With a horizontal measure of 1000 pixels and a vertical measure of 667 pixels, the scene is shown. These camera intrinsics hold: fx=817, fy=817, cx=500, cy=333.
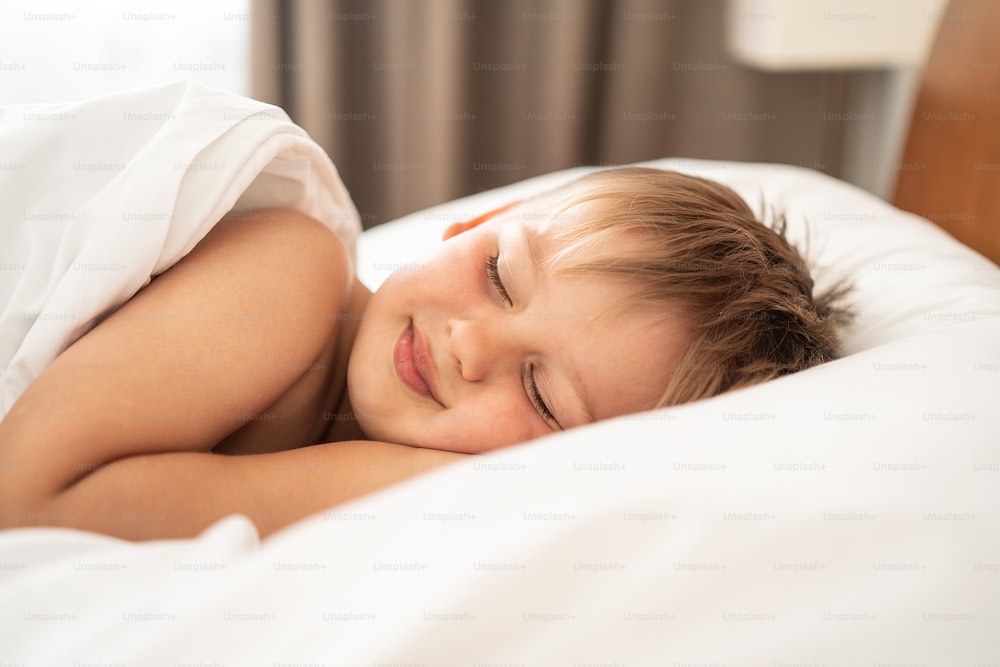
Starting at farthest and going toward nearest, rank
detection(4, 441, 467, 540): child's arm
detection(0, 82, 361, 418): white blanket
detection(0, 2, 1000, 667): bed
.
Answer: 1. detection(0, 82, 361, 418): white blanket
2. detection(4, 441, 467, 540): child's arm
3. detection(0, 2, 1000, 667): bed

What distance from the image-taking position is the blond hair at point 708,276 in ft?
2.72

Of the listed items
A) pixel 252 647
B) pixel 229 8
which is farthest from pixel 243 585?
pixel 229 8

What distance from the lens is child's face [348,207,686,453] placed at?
819 mm

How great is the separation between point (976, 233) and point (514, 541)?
1.13m

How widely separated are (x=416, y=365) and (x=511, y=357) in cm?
11

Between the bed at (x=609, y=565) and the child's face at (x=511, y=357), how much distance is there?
0.54 ft

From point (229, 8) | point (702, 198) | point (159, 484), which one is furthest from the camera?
point (229, 8)

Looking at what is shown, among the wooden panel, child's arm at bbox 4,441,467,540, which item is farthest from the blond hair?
the wooden panel

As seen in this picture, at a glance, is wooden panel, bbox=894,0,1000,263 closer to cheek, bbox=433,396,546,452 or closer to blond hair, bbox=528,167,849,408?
blond hair, bbox=528,167,849,408

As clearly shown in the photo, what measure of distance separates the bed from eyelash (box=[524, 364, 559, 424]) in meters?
0.19

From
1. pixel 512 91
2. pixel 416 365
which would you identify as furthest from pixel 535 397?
pixel 512 91

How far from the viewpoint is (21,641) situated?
517mm

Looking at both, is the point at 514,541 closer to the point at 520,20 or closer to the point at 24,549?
the point at 24,549

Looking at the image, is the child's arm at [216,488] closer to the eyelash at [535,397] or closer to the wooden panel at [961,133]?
the eyelash at [535,397]
